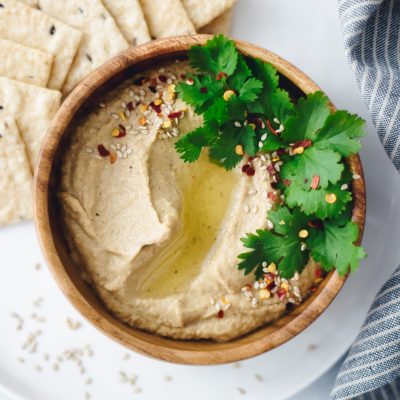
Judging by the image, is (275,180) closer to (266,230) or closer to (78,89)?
(266,230)

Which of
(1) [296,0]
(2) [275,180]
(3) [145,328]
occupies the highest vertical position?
(1) [296,0]

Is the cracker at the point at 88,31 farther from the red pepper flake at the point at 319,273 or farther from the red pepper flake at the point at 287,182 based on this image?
the red pepper flake at the point at 319,273

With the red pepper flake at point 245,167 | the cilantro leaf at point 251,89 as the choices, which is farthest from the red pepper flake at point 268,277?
the cilantro leaf at point 251,89

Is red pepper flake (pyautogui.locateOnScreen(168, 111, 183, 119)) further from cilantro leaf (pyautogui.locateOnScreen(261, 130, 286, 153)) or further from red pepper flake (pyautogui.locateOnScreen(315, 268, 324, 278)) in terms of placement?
red pepper flake (pyautogui.locateOnScreen(315, 268, 324, 278))

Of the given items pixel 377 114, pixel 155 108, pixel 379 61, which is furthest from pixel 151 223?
pixel 379 61

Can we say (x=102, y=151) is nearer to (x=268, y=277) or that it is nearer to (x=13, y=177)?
(x=13, y=177)

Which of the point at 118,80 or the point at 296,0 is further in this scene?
the point at 296,0

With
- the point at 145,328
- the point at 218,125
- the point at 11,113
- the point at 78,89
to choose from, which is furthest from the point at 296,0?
the point at 145,328
